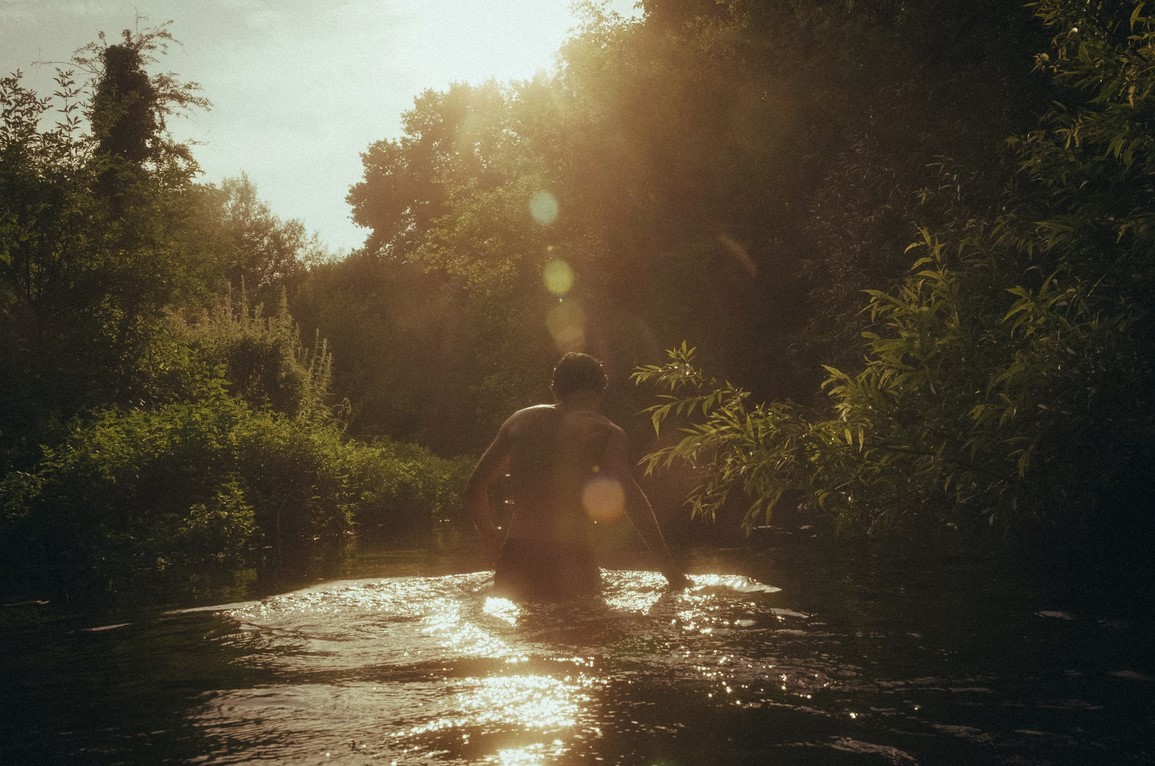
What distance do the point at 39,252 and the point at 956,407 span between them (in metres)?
16.9

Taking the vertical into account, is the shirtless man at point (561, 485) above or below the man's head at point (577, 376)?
below

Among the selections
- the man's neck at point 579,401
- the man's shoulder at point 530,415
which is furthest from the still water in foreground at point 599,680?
the man's neck at point 579,401

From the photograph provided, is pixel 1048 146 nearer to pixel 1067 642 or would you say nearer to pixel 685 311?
pixel 1067 642

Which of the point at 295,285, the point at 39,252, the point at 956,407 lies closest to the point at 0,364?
the point at 39,252

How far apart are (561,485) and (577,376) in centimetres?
79

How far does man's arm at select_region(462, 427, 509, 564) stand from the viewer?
734cm

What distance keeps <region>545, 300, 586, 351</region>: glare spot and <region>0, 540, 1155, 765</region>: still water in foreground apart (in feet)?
69.6

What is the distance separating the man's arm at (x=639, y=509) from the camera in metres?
7.27

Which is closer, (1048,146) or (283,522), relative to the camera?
(1048,146)

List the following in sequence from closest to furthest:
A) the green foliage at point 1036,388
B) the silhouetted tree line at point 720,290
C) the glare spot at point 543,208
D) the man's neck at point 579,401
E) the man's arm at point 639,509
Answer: the man's arm at point 639,509, the man's neck at point 579,401, the green foliage at point 1036,388, the silhouetted tree line at point 720,290, the glare spot at point 543,208

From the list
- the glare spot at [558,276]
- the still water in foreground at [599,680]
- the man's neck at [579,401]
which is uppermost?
the glare spot at [558,276]

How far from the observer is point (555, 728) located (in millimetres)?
4363

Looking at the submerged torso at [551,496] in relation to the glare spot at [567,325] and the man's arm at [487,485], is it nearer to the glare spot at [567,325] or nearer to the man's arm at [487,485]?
the man's arm at [487,485]

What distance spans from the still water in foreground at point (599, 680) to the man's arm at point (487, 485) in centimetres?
48
